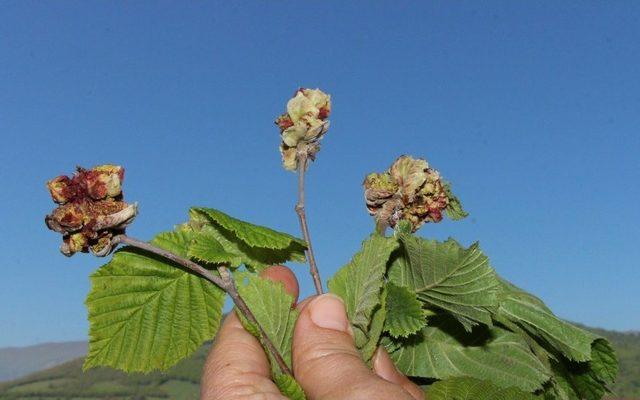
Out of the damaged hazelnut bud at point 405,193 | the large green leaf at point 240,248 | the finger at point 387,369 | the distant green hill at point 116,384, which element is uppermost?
the distant green hill at point 116,384

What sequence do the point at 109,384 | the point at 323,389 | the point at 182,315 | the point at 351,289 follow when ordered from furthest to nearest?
the point at 109,384 < the point at 182,315 < the point at 351,289 < the point at 323,389

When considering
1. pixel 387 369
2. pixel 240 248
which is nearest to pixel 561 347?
pixel 387 369

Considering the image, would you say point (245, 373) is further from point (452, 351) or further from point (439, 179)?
point (439, 179)

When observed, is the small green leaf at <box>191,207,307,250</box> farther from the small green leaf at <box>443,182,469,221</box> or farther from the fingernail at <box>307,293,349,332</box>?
the small green leaf at <box>443,182,469,221</box>

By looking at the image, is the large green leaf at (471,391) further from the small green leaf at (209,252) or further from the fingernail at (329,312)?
the small green leaf at (209,252)

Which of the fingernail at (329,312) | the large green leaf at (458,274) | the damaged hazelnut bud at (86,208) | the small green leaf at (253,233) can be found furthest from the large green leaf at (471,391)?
the damaged hazelnut bud at (86,208)

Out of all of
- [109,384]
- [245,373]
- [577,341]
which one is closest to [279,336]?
[245,373]
